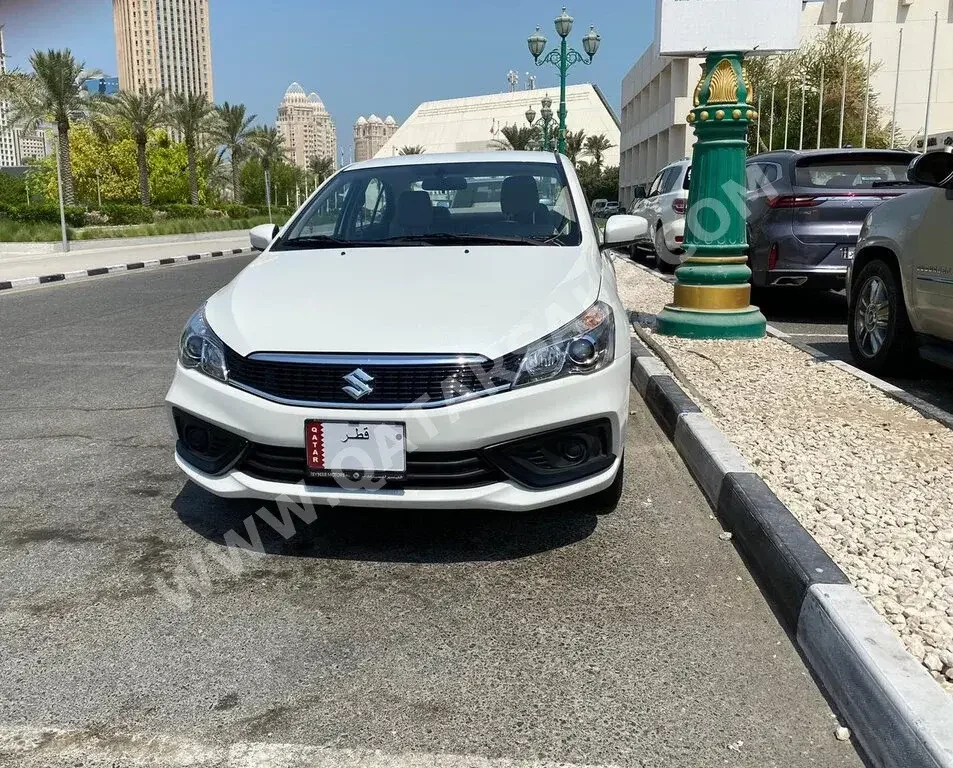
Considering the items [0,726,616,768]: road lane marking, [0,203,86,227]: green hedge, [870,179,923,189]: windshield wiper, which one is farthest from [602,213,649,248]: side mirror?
[0,203,86,227]: green hedge

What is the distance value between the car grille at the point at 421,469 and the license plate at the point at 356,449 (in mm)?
40

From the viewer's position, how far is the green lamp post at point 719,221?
7.41 meters

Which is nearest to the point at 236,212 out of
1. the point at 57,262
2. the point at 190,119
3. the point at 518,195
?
the point at 190,119

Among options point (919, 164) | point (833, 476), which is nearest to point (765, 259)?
point (919, 164)

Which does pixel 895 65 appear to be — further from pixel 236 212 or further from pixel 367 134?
pixel 367 134

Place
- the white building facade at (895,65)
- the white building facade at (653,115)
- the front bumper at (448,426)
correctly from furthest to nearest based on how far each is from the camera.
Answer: the white building facade at (653,115), the white building facade at (895,65), the front bumper at (448,426)

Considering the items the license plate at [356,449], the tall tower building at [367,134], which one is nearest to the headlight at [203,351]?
the license plate at [356,449]

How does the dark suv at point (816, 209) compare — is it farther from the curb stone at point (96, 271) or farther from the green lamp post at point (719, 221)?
the curb stone at point (96, 271)

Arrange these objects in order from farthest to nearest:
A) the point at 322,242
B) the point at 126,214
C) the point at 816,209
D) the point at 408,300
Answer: the point at 126,214, the point at 816,209, the point at 322,242, the point at 408,300

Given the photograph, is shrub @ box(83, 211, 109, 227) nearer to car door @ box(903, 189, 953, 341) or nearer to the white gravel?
the white gravel

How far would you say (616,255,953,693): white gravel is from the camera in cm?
275

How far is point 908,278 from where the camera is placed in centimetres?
550

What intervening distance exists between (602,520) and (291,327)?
1.49 metres

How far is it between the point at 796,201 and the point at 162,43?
55.4ft
